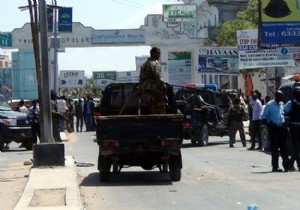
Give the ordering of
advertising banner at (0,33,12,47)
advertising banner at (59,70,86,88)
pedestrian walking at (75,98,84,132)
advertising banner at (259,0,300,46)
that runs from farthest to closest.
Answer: advertising banner at (59,70,86,88) < advertising banner at (0,33,12,47) < pedestrian walking at (75,98,84,132) < advertising banner at (259,0,300,46)

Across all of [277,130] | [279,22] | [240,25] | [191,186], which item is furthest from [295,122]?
[240,25]

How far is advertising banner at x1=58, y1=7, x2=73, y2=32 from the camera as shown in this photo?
39.2 metres

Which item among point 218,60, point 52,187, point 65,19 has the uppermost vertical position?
point 65,19

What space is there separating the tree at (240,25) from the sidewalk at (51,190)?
2936 centimetres

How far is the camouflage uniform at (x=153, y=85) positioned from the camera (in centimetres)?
1465

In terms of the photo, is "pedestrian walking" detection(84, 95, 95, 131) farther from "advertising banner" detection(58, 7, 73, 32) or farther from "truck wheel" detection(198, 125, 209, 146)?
"truck wheel" detection(198, 125, 209, 146)

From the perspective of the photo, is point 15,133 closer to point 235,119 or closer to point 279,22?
point 235,119

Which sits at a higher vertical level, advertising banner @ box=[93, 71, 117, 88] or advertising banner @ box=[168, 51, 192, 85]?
advertising banner @ box=[168, 51, 192, 85]

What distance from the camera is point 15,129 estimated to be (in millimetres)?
25766

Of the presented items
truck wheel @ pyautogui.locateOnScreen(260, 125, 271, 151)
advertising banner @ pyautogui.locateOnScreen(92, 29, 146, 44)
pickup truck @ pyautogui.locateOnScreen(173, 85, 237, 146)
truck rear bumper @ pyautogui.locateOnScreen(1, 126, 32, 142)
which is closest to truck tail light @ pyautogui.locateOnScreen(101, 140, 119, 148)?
truck wheel @ pyautogui.locateOnScreen(260, 125, 271, 151)

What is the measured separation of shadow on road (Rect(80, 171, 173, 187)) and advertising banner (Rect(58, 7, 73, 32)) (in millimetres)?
23112

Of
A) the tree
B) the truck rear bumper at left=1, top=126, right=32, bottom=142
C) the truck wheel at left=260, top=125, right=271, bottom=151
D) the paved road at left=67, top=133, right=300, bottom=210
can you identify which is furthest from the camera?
the tree

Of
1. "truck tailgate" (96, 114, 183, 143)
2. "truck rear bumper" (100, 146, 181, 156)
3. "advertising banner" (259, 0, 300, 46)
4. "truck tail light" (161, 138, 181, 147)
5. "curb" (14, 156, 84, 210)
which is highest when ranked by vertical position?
"advertising banner" (259, 0, 300, 46)

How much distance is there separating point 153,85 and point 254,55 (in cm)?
2146
